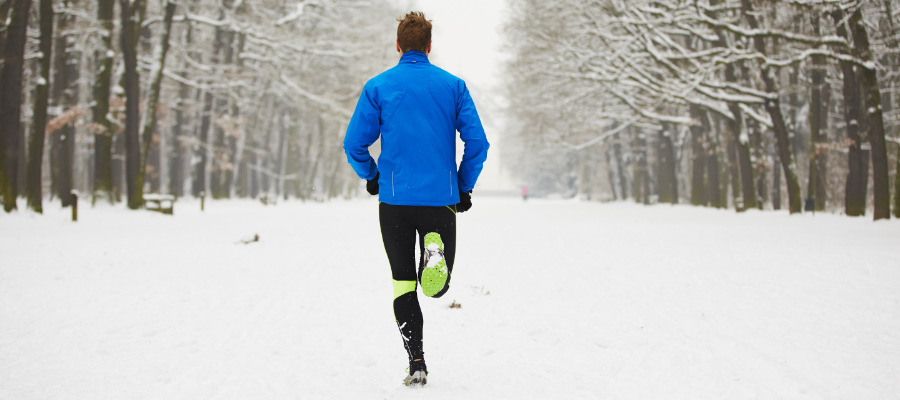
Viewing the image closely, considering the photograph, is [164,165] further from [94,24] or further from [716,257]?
[716,257]

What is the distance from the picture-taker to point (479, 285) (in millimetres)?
7484

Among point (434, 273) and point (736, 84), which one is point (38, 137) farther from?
point (736, 84)

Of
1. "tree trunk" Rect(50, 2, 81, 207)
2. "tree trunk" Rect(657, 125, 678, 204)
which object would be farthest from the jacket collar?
"tree trunk" Rect(657, 125, 678, 204)

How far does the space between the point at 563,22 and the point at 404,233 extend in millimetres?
19393

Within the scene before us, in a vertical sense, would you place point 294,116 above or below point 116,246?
above

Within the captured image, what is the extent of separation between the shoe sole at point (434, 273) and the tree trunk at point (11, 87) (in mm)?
14089

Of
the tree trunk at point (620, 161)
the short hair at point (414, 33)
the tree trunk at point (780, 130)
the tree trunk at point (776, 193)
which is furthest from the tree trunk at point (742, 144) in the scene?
the short hair at point (414, 33)

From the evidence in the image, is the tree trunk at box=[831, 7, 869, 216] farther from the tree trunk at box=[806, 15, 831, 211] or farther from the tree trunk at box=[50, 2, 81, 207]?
the tree trunk at box=[50, 2, 81, 207]

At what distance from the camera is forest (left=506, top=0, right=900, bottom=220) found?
15617 mm

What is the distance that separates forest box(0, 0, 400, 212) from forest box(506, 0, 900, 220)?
8.32m

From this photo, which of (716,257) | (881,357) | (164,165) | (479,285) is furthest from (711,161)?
(164,165)

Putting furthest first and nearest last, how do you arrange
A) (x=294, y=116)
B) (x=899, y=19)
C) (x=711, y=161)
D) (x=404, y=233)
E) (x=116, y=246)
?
(x=294, y=116) < (x=711, y=161) < (x=899, y=19) < (x=116, y=246) < (x=404, y=233)

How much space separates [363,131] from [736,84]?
18422mm

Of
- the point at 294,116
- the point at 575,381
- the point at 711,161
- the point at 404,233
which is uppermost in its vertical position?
the point at 294,116
